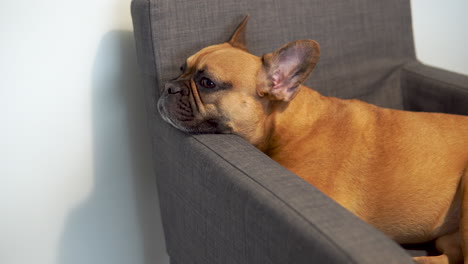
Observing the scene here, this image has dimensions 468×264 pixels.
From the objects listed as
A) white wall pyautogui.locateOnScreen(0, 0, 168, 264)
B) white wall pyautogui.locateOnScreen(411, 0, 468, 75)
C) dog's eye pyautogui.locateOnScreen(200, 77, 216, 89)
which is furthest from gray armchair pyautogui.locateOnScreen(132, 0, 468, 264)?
white wall pyautogui.locateOnScreen(411, 0, 468, 75)

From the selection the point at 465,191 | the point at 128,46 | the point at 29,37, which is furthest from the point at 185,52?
the point at 465,191

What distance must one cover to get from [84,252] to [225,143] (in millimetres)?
909

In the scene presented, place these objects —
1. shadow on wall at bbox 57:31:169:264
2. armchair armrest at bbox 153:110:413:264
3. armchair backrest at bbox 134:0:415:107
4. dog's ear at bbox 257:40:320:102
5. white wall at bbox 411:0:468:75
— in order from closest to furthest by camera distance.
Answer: armchair armrest at bbox 153:110:413:264 → dog's ear at bbox 257:40:320:102 → armchair backrest at bbox 134:0:415:107 → shadow on wall at bbox 57:31:169:264 → white wall at bbox 411:0:468:75

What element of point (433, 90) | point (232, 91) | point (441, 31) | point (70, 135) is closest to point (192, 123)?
point (232, 91)

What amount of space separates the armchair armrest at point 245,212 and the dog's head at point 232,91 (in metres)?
0.05

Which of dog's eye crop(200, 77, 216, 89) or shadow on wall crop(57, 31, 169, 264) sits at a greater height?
dog's eye crop(200, 77, 216, 89)

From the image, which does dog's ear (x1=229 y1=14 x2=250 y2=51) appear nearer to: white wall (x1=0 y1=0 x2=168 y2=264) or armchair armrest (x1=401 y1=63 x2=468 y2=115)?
white wall (x1=0 y1=0 x2=168 y2=264)

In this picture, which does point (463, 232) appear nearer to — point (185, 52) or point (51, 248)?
point (185, 52)

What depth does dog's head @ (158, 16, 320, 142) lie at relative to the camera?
1452mm

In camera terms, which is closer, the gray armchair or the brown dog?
the gray armchair

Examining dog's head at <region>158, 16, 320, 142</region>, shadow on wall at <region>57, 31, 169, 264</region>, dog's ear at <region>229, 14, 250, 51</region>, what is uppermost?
dog's ear at <region>229, 14, 250, 51</region>

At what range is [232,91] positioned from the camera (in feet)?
4.77

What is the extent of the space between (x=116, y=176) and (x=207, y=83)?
70 centimetres

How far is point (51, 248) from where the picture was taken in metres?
1.91
